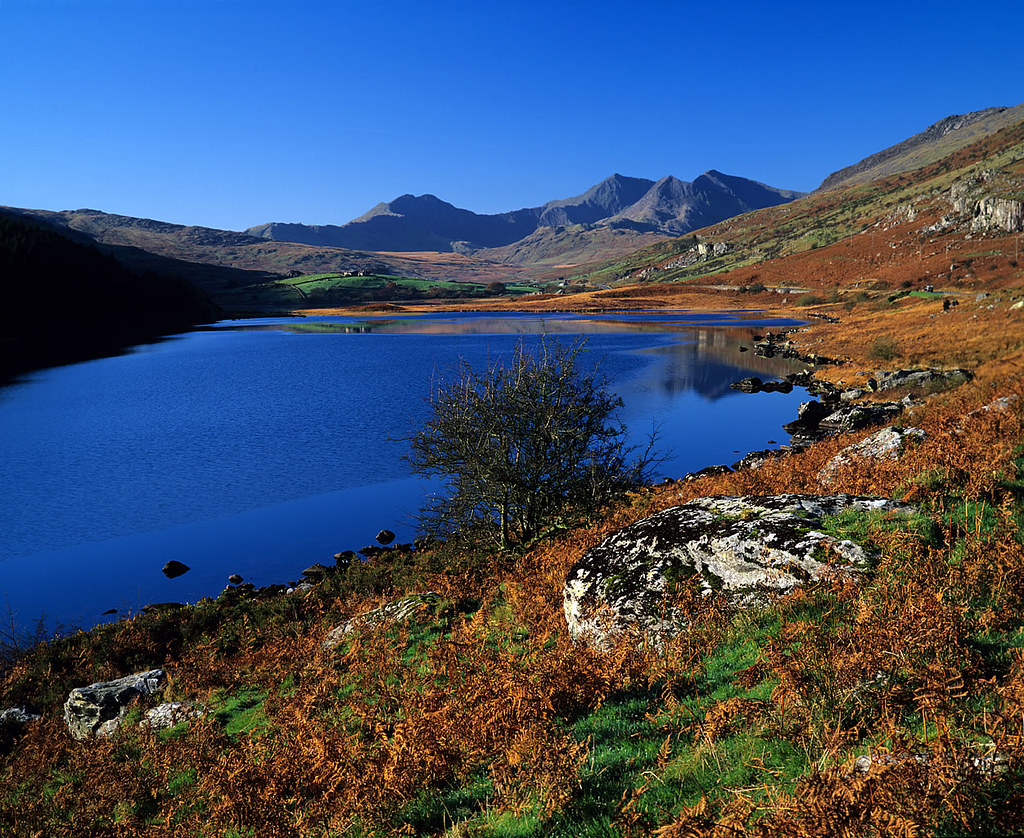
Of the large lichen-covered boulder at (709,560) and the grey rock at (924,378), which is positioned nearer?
the large lichen-covered boulder at (709,560)

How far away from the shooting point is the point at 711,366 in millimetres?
70750

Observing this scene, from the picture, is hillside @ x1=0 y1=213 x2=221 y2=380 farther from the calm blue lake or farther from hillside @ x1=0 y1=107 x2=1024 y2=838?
hillside @ x1=0 y1=107 x2=1024 y2=838

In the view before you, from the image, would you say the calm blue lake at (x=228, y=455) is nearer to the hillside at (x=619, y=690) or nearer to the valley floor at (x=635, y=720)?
the hillside at (x=619, y=690)

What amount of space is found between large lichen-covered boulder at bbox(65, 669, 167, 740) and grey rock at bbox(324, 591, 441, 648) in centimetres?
429

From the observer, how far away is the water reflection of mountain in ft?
194

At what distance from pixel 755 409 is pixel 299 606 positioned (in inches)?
1586

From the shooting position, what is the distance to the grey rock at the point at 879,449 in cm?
1576

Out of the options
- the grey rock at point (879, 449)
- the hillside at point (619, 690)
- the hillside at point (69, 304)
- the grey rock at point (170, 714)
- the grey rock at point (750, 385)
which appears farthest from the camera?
the hillside at point (69, 304)

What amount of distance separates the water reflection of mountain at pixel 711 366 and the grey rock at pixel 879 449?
117 feet

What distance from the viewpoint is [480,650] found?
10141 mm

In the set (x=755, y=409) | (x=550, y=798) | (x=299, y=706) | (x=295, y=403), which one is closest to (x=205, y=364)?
(x=295, y=403)

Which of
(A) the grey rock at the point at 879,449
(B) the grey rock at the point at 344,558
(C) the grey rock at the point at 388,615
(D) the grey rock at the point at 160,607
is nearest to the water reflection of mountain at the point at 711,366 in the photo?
(A) the grey rock at the point at 879,449

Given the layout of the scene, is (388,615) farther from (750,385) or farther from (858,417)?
(750,385)

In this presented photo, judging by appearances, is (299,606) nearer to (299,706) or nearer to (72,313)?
(299,706)
